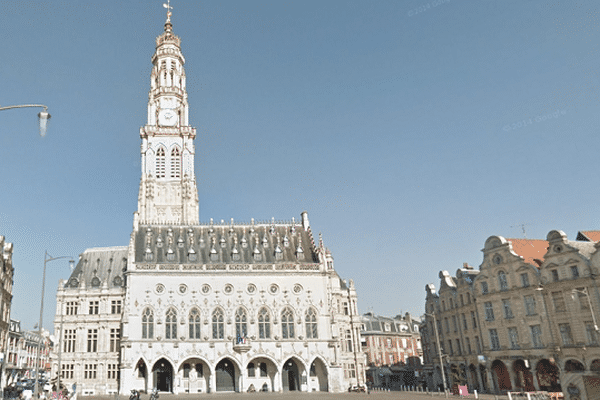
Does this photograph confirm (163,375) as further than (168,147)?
No

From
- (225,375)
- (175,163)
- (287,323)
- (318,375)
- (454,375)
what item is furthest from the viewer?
(175,163)

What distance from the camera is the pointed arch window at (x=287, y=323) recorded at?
57312 mm

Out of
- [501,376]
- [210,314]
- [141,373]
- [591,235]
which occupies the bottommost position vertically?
[501,376]

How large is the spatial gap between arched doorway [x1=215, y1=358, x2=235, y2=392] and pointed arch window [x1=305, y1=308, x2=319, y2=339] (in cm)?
934

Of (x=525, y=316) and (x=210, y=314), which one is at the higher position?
(x=210, y=314)

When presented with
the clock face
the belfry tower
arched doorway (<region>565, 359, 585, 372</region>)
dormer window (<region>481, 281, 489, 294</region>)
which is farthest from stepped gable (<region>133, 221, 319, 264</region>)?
the clock face

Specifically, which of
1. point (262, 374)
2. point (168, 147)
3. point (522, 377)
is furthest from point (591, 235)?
point (168, 147)

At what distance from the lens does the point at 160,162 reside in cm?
8444

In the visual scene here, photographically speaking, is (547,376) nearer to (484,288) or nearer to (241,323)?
(484,288)

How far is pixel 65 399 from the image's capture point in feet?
128

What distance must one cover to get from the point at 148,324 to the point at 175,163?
3546cm

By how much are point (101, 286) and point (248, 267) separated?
19.5 metres

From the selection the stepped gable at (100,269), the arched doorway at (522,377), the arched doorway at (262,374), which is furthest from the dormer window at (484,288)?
the stepped gable at (100,269)

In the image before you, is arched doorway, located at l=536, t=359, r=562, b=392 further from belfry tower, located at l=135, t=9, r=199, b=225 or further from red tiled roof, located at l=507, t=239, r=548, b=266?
belfry tower, located at l=135, t=9, r=199, b=225
